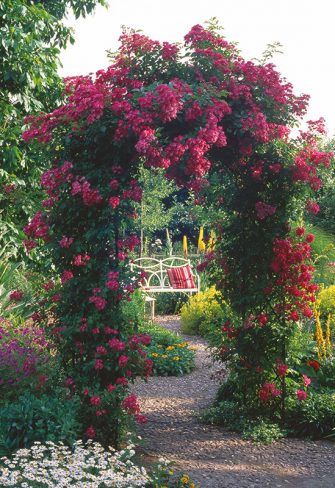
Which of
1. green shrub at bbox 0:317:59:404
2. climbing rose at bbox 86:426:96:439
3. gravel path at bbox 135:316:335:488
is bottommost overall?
gravel path at bbox 135:316:335:488

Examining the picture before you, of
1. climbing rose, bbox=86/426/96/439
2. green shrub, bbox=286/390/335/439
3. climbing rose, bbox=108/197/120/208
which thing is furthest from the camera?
green shrub, bbox=286/390/335/439

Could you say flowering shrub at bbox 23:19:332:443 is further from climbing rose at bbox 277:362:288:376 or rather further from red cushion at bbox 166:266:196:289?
red cushion at bbox 166:266:196:289

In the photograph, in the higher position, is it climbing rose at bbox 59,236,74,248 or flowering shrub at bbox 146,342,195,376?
climbing rose at bbox 59,236,74,248

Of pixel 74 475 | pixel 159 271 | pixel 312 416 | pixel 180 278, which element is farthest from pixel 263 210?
pixel 159 271

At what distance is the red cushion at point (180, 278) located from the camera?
1102 centimetres

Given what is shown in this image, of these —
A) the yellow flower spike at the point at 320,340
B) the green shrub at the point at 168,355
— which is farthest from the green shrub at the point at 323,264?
the yellow flower spike at the point at 320,340

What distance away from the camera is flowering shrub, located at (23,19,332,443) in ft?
13.8

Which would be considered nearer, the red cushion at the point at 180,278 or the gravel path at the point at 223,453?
the gravel path at the point at 223,453

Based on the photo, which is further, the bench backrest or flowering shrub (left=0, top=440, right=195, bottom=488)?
the bench backrest

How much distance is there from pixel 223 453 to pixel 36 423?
145 centimetres

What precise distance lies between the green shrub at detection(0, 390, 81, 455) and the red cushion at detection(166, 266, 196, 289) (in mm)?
6926

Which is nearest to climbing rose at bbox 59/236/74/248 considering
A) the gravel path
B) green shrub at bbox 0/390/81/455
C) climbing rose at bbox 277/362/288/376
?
green shrub at bbox 0/390/81/455

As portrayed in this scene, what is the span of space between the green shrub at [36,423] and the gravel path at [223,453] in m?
0.85

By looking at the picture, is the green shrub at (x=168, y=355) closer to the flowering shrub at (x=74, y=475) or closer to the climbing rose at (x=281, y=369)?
the climbing rose at (x=281, y=369)
